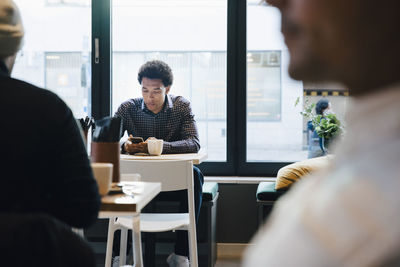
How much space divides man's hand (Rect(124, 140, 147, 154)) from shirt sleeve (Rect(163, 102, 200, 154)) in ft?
0.55

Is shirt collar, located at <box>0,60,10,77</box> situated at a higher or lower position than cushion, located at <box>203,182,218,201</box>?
higher

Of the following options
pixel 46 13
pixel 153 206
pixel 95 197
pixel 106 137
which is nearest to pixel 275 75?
pixel 153 206

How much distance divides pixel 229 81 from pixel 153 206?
132cm

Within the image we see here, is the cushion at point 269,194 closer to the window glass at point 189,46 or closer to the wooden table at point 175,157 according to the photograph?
the wooden table at point 175,157

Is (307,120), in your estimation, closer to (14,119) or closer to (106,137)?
(106,137)

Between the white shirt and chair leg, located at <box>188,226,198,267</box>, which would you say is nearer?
the white shirt

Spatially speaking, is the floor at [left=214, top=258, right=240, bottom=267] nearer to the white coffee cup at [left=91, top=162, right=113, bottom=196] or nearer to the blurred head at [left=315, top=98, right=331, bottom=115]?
the blurred head at [left=315, top=98, right=331, bottom=115]

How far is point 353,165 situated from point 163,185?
93.9 inches

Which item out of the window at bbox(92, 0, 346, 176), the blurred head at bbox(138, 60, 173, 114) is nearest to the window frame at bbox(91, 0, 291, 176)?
the window at bbox(92, 0, 346, 176)

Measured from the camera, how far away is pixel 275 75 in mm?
4316

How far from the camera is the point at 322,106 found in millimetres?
4234

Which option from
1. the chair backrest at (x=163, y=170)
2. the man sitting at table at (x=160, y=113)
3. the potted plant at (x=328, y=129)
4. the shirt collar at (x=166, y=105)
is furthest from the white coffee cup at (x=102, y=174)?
the potted plant at (x=328, y=129)

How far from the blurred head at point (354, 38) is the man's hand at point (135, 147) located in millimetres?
2830

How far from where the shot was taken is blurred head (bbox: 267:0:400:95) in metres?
0.41
